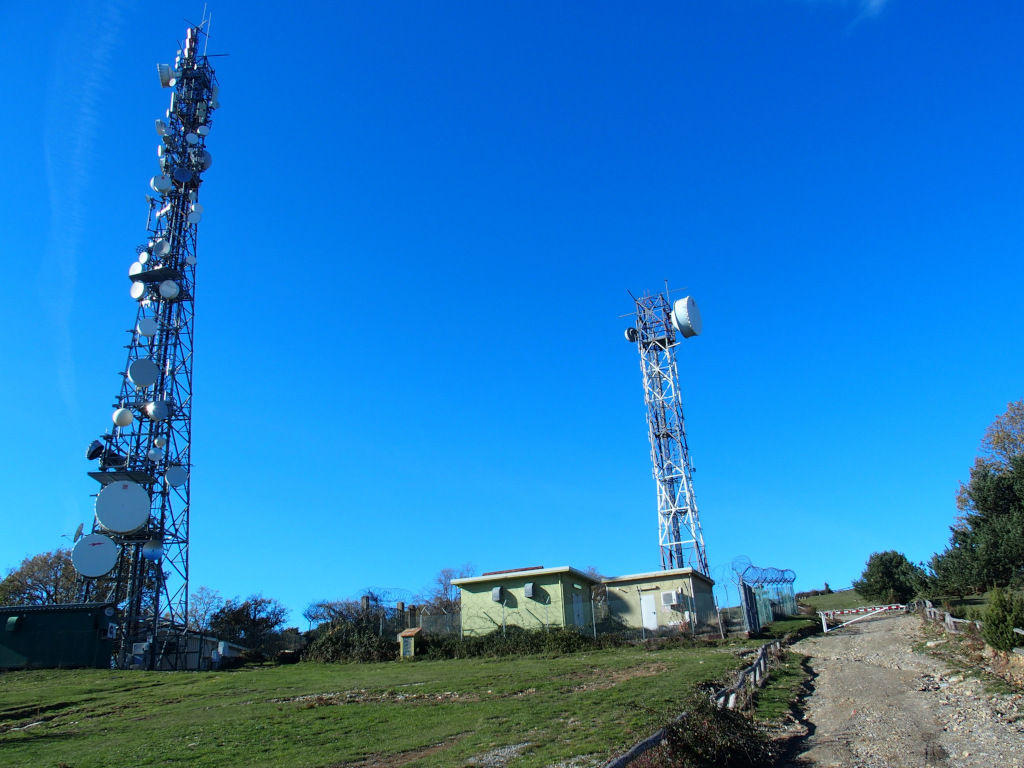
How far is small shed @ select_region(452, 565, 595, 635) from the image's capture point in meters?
30.0

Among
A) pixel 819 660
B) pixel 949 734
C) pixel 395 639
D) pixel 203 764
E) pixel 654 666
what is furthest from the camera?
pixel 395 639

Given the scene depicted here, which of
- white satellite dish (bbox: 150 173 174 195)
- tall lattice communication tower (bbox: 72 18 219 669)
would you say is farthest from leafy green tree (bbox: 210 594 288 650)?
white satellite dish (bbox: 150 173 174 195)

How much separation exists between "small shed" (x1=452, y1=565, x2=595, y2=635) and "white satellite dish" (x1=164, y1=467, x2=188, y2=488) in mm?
17383

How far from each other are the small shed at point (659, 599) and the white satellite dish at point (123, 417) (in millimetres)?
27279

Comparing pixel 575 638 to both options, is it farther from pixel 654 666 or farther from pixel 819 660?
pixel 819 660

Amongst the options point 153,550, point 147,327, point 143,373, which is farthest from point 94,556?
point 147,327

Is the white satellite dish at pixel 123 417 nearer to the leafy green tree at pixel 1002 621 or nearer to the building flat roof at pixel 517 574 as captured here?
the building flat roof at pixel 517 574

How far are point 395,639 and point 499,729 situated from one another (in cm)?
1893

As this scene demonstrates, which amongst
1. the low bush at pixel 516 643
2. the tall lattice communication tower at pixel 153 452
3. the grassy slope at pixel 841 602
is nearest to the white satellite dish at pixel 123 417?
the tall lattice communication tower at pixel 153 452

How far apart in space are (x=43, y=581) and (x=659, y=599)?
42395 mm

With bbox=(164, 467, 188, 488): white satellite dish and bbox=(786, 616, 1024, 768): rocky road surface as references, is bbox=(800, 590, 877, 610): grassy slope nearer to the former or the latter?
bbox=(786, 616, 1024, 768): rocky road surface

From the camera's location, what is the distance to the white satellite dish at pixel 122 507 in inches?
1362

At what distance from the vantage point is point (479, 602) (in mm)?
31688

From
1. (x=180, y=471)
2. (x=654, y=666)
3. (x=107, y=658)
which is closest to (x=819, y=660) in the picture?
(x=654, y=666)
